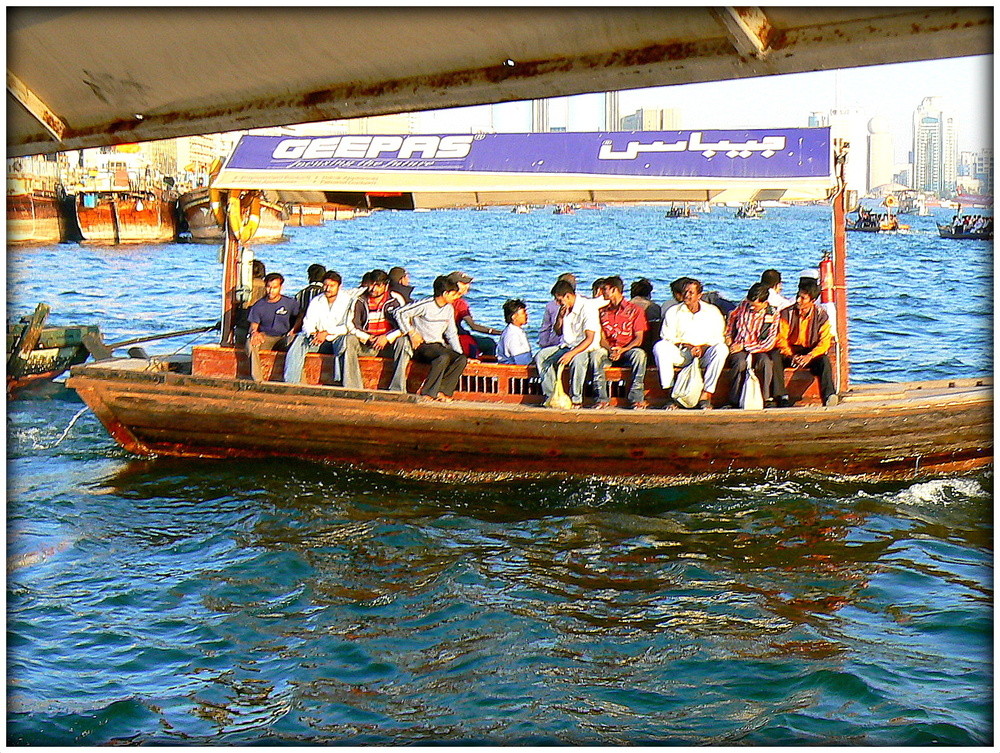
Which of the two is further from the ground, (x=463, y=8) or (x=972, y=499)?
(x=463, y=8)

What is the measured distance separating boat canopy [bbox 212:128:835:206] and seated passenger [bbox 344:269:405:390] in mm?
1043

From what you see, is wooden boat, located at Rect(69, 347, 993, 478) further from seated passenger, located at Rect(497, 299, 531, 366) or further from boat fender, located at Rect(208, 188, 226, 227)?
boat fender, located at Rect(208, 188, 226, 227)

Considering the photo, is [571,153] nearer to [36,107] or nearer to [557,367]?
[557,367]

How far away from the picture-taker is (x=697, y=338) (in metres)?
10.5

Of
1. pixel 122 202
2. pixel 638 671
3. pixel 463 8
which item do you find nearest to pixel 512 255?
pixel 122 202

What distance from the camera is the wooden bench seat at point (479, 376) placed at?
35.0 feet

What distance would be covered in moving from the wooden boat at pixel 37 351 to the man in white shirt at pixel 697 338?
958cm

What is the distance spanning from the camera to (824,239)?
2677 inches

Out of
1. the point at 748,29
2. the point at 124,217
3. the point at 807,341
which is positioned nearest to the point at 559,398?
the point at 807,341

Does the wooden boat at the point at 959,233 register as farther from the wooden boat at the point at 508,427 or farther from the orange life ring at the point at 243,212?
the orange life ring at the point at 243,212

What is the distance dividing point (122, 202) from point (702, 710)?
47.2m

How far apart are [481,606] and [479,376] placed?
3519 millimetres

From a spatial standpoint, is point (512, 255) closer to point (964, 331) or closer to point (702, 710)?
point (964, 331)

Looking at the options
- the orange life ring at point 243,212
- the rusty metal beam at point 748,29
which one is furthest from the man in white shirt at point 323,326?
the rusty metal beam at point 748,29
